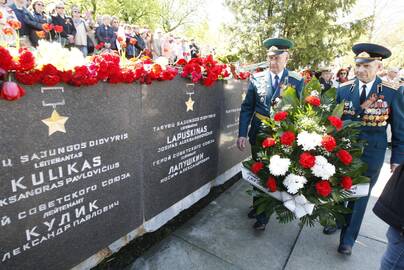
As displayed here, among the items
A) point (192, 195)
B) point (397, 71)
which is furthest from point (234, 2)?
point (192, 195)

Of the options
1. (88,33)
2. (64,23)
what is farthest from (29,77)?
(88,33)

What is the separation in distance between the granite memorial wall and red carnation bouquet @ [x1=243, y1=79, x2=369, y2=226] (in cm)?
92

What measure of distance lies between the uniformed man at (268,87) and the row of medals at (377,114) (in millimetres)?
784

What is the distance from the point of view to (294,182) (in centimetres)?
252

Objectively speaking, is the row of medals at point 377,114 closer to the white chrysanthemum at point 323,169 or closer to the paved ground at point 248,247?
the white chrysanthemum at point 323,169

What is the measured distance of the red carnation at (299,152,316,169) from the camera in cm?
243

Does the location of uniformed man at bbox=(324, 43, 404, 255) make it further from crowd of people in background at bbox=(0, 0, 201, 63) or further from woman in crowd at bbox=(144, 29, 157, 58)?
woman in crowd at bbox=(144, 29, 157, 58)

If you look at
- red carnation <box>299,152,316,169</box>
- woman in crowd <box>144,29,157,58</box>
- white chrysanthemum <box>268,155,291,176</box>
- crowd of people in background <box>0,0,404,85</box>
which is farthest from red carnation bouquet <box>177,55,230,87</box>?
woman in crowd <box>144,29,157,58</box>

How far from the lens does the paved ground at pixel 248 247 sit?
107 inches

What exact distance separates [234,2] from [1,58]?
31.1 ft

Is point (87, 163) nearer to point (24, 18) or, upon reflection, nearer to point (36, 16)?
point (24, 18)

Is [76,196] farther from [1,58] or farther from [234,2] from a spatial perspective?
[234,2]

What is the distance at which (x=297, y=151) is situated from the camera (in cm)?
265

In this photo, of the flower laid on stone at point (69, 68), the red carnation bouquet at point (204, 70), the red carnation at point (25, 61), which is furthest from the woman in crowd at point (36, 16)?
the red carnation at point (25, 61)
